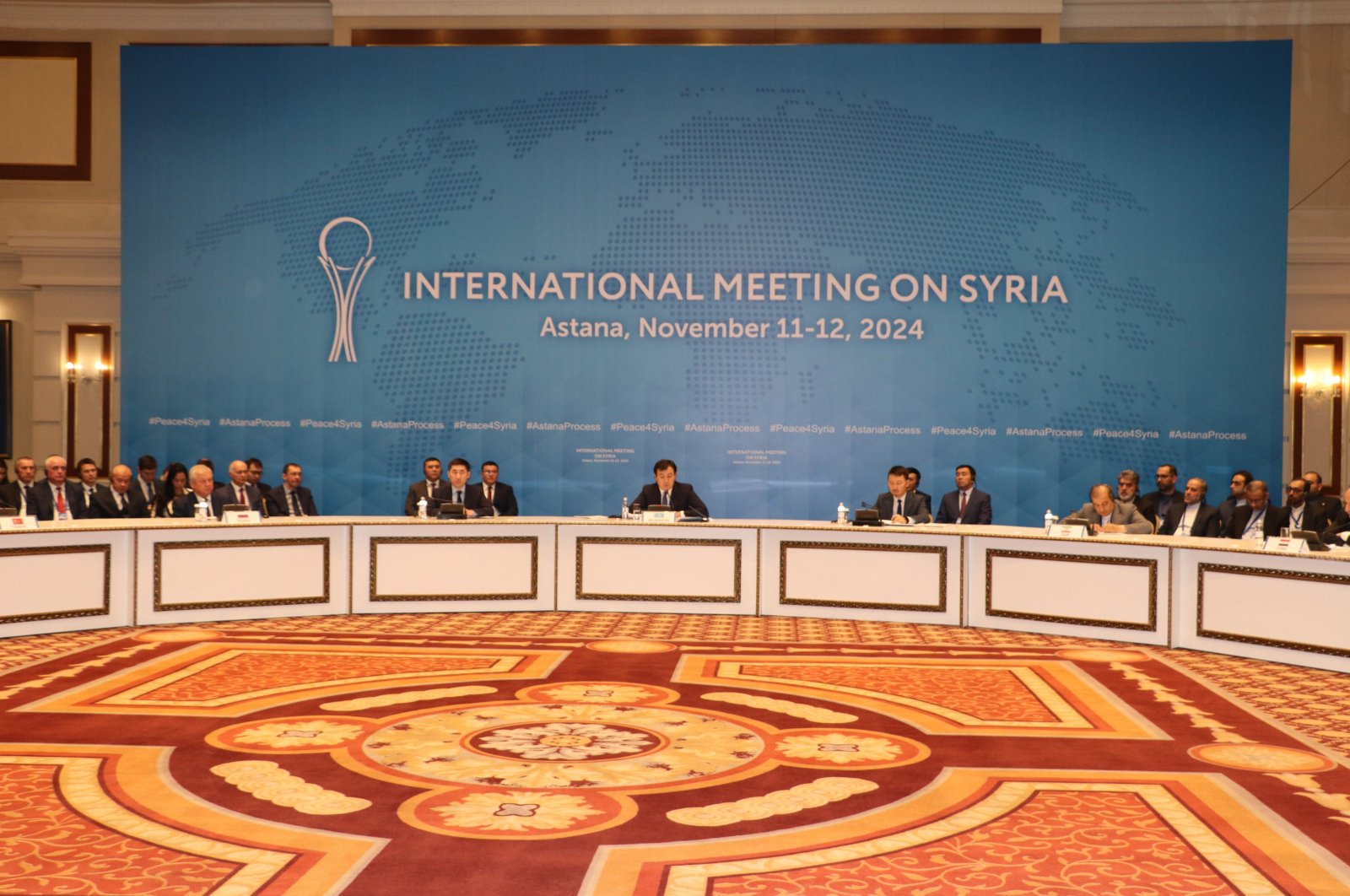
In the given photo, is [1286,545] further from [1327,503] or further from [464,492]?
[464,492]

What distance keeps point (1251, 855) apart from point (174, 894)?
9.82 ft

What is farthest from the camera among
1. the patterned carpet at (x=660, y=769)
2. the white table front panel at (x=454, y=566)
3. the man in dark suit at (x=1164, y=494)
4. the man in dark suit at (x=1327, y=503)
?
the man in dark suit at (x=1164, y=494)

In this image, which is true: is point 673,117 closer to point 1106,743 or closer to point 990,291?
point 990,291

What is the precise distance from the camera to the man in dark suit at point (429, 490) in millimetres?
9039

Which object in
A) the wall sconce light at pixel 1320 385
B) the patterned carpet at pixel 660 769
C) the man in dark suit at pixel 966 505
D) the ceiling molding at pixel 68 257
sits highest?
the ceiling molding at pixel 68 257

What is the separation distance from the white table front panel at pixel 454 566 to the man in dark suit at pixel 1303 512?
5.32 metres

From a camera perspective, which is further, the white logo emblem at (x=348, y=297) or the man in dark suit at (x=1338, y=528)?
the white logo emblem at (x=348, y=297)

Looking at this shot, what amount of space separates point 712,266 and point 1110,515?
378cm

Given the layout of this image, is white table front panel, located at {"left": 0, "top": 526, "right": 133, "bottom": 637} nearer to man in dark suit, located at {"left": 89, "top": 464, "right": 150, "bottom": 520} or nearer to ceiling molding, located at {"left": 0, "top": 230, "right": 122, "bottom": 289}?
man in dark suit, located at {"left": 89, "top": 464, "right": 150, "bottom": 520}

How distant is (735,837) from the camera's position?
3.58 m

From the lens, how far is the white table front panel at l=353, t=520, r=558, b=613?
8047 millimetres

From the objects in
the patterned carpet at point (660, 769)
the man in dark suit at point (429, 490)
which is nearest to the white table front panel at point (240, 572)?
the patterned carpet at point (660, 769)

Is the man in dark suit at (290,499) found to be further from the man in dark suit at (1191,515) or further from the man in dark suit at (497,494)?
the man in dark suit at (1191,515)

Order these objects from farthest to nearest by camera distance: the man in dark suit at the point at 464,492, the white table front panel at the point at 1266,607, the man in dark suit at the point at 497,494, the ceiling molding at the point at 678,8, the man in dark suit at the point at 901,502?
the ceiling molding at the point at 678,8
the man in dark suit at the point at 497,494
the man in dark suit at the point at 464,492
the man in dark suit at the point at 901,502
the white table front panel at the point at 1266,607
